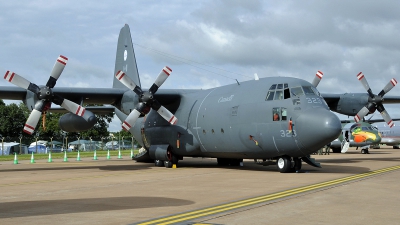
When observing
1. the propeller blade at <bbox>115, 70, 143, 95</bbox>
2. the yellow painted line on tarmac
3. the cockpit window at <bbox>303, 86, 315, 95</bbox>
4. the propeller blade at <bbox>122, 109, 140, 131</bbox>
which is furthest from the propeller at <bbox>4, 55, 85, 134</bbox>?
the yellow painted line on tarmac

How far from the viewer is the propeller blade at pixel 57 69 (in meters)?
22.6

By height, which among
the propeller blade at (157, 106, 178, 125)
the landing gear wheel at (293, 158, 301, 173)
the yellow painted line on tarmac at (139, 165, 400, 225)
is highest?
the propeller blade at (157, 106, 178, 125)

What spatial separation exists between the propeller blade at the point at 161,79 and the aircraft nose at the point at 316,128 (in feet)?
27.9

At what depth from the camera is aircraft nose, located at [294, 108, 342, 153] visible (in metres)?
17.5

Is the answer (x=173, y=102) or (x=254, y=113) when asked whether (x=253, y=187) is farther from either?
(x=173, y=102)

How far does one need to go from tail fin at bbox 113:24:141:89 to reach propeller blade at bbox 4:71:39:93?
835 centimetres

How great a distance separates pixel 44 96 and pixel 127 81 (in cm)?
405

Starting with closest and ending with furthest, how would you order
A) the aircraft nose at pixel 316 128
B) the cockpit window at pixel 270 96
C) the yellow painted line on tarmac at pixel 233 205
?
the yellow painted line on tarmac at pixel 233 205 < the aircraft nose at pixel 316 128 < the cockpit window at pixel 270 96

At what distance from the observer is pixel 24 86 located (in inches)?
867

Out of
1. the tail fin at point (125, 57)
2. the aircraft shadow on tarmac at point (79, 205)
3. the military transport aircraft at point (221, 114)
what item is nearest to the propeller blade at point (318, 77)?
the military transport aircraft at point (221, 114)

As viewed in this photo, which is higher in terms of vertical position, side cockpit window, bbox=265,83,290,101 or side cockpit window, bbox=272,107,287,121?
side cockpit window, bbox=265,83,290,101

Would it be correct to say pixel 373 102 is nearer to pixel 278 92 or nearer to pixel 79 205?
pixel 278 92

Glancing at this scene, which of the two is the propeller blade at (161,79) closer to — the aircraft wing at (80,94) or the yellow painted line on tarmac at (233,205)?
the aircraft wing at (80,94)

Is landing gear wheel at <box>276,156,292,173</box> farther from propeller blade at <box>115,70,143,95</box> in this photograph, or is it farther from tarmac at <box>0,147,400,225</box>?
propeller blade at <box>115,70,143,95</box>
